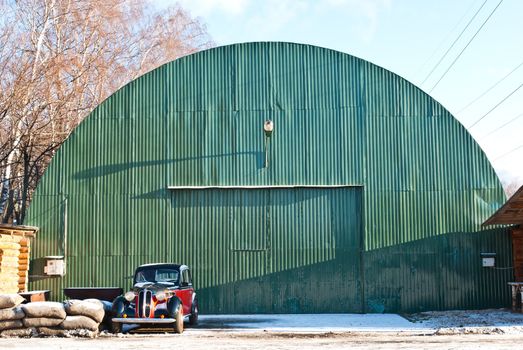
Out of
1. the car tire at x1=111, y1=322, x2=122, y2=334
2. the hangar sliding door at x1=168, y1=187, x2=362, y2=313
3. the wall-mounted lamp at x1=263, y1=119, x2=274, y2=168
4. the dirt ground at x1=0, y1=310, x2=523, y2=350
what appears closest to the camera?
the dirt ground at x1=0, y1=310, x2=523, y2=350

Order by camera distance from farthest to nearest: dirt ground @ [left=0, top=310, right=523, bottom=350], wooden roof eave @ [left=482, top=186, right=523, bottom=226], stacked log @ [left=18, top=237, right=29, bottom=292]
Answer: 1. stacked log @ [left=18, top=237, right=29, bottom=292]
2. wooden roof eave @ [left=482, top=186, right=523, bottom=226]
3. dirt ground @ [left=0, top=310, right=523, bottom=350]

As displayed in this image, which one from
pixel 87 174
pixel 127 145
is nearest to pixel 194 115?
pixel 127 145

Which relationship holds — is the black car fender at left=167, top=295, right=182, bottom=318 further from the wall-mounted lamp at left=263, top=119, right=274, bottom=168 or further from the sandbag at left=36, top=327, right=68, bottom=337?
the wall-mounted lamp at left=263, top=119, right=274, bottom=168

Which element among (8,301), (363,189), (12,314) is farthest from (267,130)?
(12,314)

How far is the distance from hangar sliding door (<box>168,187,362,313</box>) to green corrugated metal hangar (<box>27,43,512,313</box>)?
0.15 feet

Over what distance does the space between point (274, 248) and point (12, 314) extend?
888 centimetres

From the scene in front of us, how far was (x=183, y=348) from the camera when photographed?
44.7 ft

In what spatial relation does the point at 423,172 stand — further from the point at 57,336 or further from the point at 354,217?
the point at 57,336

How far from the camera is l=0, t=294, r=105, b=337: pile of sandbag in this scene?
54.0 feet

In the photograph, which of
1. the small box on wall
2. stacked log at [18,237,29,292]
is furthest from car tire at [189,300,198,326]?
the small box on wall

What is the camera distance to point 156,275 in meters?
18.7

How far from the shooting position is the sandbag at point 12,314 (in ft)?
54.5

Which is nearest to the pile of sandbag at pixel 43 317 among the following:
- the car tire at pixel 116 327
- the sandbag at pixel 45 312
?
the sandbag at pixel 45 312

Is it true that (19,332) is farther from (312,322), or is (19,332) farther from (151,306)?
(312,322)
